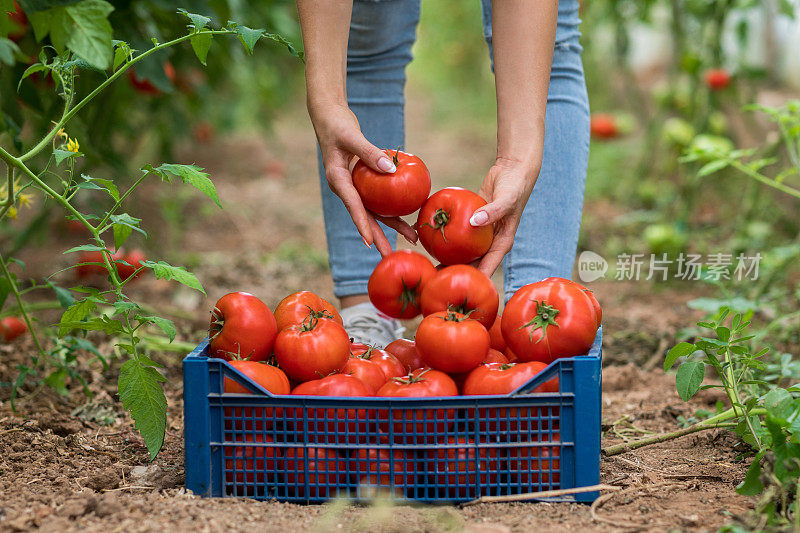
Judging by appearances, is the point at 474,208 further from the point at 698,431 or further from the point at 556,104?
the point at 698,431

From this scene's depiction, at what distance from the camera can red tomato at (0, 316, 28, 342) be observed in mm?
2099

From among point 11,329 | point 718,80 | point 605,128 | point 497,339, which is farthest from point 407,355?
point 605,128

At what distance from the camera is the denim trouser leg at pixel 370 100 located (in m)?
1.90

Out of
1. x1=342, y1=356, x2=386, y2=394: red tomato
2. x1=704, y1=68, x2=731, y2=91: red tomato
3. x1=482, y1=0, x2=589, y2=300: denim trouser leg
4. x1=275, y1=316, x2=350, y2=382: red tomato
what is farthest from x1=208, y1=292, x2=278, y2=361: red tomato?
x1=704, y1=68, x2=731, y2=91: red tomato

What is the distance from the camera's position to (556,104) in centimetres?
176

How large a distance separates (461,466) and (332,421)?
A: 218 millimetres

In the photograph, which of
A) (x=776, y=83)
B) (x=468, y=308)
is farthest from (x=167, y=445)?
Result: (x=776, y=83)

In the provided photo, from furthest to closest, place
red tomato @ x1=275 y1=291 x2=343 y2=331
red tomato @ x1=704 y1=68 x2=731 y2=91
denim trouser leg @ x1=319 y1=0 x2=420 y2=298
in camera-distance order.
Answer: red tomato @ x1=704 y1=68 x2=731 y2=91, denim trouser leg @ x1=319 y1=0 x2=420 y2=298, red tomato @ x1=275 y1=291 x2=343 y2=331

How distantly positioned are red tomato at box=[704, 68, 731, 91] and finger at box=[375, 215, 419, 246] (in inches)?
99.9

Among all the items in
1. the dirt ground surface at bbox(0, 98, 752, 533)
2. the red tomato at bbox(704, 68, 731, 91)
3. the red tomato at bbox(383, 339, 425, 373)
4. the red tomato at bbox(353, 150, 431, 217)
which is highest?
the red tomato at bbox(704, 68, 731, 91)

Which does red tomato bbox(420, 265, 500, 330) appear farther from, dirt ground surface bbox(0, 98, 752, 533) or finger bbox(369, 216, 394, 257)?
dirt ground surface bbox(0, 98, 752, 533)

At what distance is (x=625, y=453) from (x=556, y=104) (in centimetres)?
75

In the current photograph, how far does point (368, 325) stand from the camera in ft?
6.16

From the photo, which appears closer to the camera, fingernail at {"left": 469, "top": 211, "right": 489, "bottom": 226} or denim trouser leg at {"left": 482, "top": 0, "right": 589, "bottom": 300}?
fingernail at {"left": 469, "top": 211, "right": 489, "bottom": 226}
